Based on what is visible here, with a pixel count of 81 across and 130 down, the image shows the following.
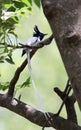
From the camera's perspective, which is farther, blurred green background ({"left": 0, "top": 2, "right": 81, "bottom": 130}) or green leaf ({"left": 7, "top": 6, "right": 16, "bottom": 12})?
blurred green background ({"left": 0, "top": 2, "right": 81, "bottom": 130})

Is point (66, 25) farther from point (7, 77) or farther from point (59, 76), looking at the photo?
point (59, 76)

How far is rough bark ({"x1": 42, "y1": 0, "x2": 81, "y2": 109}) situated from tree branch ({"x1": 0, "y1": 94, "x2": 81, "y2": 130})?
196 mm

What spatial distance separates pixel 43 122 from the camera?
0.72m

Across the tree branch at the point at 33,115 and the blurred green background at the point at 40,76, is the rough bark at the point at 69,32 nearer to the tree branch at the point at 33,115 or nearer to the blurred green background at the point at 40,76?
the tree branch at the point at 33,115

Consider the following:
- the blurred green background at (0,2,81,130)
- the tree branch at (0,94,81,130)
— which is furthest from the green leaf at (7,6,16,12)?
the blurred green background at (0,2,81,130)

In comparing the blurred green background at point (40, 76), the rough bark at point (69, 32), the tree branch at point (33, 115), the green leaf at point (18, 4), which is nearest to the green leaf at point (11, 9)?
the green leaf at point (18, 4)

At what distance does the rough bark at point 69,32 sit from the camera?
456 mm

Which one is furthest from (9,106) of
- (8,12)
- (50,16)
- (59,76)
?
(59,76)

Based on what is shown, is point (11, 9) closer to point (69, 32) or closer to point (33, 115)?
point (33, 115)

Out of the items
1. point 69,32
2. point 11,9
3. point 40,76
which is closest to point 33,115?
point 11,9

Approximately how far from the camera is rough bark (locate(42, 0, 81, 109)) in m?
0.46

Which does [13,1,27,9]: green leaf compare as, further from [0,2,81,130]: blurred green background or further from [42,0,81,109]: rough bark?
[0,2,81,130]: blurred green background

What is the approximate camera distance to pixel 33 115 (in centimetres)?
75

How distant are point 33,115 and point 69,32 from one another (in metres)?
0.31
